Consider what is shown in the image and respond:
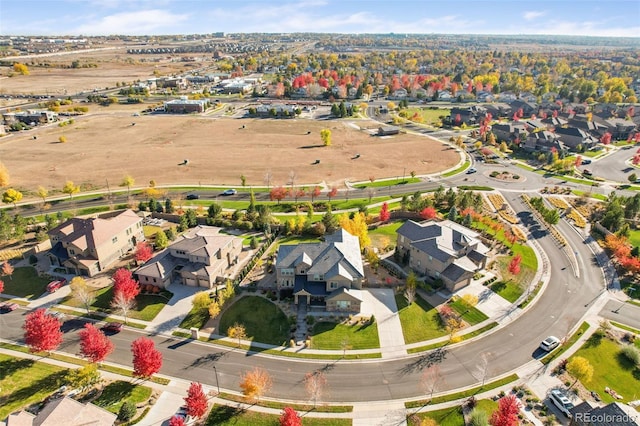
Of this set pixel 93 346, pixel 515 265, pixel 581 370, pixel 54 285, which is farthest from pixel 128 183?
pixel 581 370

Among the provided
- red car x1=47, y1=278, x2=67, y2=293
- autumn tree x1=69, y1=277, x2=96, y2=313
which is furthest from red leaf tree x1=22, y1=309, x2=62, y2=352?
→ red car x1=47, y1=278, x2=67, y2=293

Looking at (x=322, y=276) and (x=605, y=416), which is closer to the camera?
(x=605, y=416)

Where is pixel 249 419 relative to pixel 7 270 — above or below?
below

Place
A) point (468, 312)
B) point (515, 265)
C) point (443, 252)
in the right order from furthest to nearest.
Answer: point (515, 265) < point (443, 252) < point (468, 312)

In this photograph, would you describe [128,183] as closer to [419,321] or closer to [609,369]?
[419,321]

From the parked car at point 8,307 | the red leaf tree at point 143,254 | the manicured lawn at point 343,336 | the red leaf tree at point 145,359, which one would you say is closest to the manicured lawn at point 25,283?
the parked car at point 8,307

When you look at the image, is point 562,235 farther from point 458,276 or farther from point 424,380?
point 424,380

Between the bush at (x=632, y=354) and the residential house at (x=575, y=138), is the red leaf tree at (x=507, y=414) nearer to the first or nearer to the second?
the bush at (x=632, y=354)
